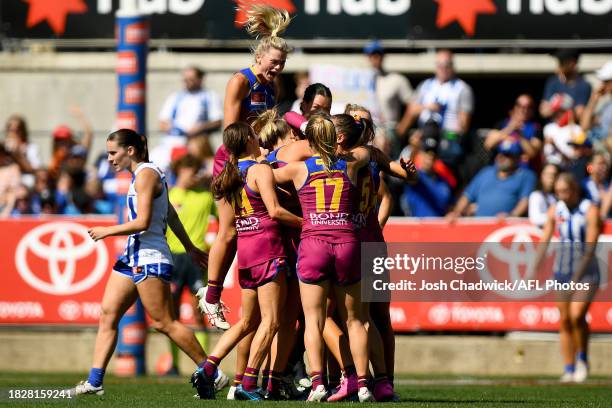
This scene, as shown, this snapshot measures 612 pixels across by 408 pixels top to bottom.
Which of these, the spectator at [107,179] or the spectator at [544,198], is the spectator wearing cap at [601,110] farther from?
the spectator at [107,179]

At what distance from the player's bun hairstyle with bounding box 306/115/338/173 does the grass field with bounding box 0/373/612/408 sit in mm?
1723

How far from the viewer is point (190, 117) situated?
18312 millimetres

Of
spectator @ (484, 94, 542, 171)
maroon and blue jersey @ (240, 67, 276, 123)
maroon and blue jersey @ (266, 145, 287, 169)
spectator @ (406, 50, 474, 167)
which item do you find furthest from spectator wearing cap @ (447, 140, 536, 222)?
maroon and blue jersey @ (266, 145, 287, 169)

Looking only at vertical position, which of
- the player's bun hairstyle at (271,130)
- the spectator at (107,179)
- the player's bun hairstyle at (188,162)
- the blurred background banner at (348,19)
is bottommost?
the spectator at (107,179)

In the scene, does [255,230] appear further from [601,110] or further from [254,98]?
[601,110]

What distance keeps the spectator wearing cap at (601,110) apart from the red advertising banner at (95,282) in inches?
71.1

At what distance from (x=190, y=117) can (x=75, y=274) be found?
8.81 ft

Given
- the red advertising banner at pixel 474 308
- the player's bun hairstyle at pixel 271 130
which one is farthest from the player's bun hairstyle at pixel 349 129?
the red advertising banner at pixel 474 308

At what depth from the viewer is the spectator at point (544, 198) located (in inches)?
626

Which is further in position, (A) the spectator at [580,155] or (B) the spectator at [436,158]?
(B) the spectator at [436,158]

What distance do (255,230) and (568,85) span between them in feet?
27.0

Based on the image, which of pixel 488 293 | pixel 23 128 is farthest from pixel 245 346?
pixel 23 128

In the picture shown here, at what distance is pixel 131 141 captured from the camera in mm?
11148

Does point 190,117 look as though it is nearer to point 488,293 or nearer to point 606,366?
point 488,293
